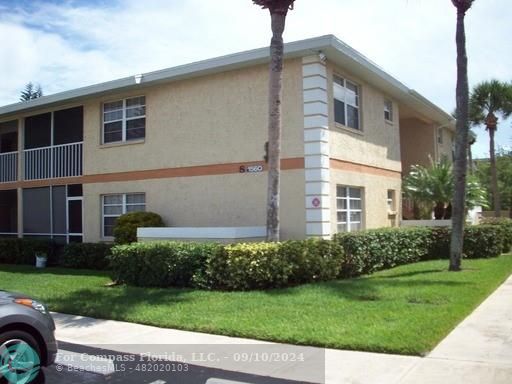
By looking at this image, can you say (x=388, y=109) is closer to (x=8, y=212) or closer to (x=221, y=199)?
(x=221, y=199)

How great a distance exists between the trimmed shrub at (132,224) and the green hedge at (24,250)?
3790mm

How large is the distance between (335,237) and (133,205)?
718cm

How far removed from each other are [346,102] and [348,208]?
3.00 meters

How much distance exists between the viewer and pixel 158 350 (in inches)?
288

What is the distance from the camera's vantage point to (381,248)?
1467 cm

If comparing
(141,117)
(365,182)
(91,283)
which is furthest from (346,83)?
(91,283)

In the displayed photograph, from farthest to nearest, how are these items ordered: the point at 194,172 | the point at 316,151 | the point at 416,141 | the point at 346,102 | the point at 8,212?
the point at 416,141
the point at 8,212
the point at 346,102
the point at 194,172
the point at 316,151

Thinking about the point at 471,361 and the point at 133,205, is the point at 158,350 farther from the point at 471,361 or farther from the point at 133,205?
the point at 133,205

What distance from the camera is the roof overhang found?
1402 cm

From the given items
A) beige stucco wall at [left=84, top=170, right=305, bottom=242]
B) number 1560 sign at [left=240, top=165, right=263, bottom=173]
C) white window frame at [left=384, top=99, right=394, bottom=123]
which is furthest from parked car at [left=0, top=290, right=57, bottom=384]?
white window frame at [left=384, top=99, right=394, bottom=123]

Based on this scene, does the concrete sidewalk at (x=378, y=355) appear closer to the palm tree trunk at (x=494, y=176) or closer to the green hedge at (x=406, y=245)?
the green hedge at (x=406, y=245)

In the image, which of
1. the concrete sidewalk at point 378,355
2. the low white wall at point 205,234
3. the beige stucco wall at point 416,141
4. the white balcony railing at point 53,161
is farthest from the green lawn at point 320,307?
the beige stucco wall at point 416,141

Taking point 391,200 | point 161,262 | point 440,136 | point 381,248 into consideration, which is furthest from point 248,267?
point 440,136

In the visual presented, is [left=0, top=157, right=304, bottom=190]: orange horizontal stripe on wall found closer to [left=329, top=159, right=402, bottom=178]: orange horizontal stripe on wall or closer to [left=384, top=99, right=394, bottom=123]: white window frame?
[left=329, top=159, right=402, bottom=178]: orange horizontal stripe on wall
